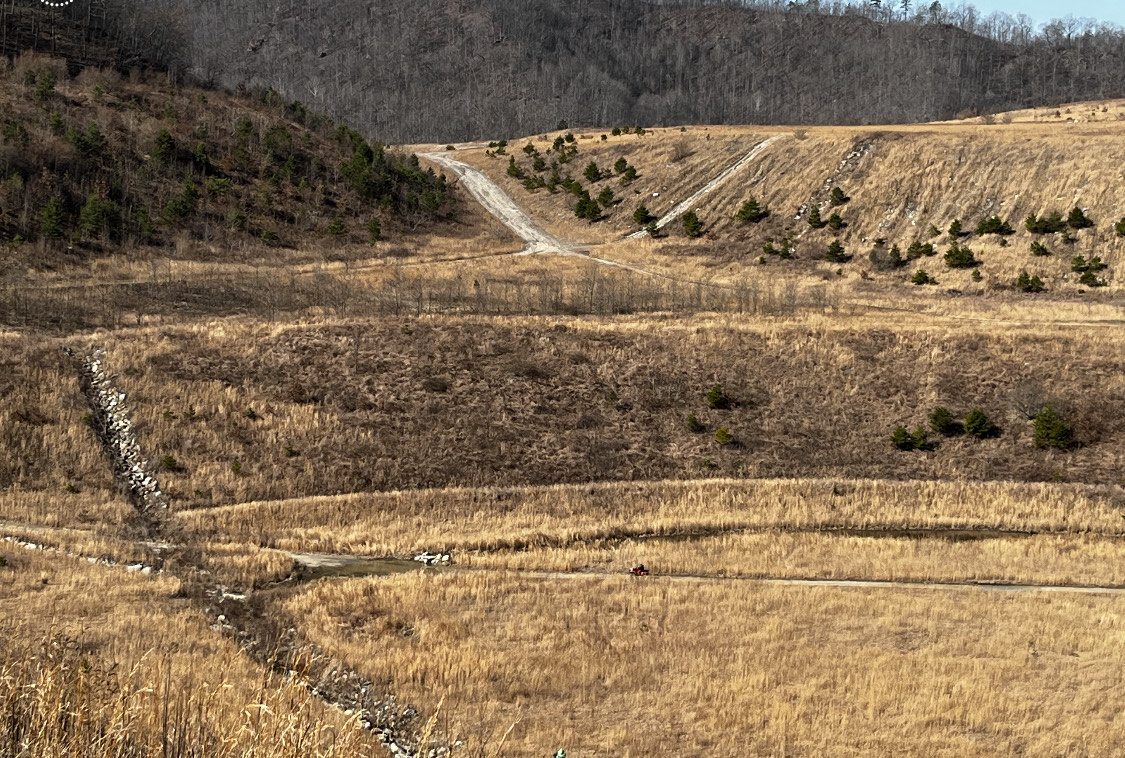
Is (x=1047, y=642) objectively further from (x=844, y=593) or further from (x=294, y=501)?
(x=294, y=501)

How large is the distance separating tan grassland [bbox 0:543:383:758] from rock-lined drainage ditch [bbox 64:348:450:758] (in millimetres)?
568

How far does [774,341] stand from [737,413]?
5.42 meters

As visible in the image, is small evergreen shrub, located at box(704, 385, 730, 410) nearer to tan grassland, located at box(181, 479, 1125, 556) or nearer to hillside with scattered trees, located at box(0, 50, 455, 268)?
tan grassland, located at box(181, 479, 1125, 556)

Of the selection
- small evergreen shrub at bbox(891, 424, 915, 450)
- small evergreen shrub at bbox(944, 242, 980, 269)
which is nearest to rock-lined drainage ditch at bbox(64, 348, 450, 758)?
small evergreen shrub at bbox(891, 424, 915, 450)

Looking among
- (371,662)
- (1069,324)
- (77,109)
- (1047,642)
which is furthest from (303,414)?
(77,109)

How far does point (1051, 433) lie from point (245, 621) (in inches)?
1150

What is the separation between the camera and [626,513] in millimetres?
30281

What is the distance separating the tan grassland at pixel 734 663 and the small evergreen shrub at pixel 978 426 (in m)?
14.8

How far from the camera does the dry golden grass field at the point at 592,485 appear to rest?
52.6 ft

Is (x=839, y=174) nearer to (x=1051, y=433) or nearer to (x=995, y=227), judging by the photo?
(x=995, y=227)

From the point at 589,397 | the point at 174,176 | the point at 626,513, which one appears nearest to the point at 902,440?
the point at 589,397

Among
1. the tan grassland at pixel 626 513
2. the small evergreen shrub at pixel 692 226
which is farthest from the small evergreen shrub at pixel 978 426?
the small evergreen shrub at pixel 692 226

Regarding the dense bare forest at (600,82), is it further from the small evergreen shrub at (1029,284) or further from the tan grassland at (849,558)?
the tan grassland at (849,558)

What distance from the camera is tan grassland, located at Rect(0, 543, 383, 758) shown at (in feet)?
25.3
